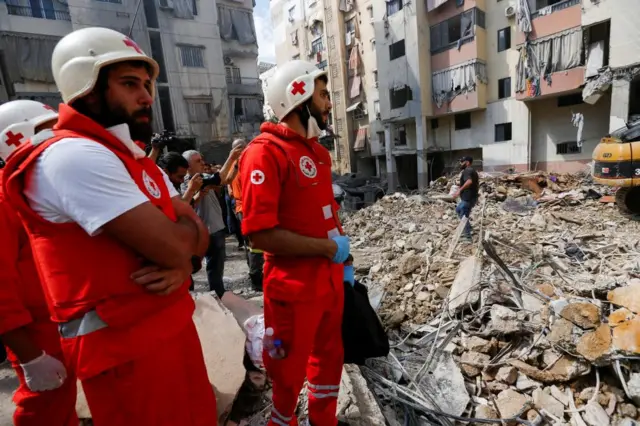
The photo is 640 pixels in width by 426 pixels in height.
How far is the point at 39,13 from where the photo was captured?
601 inches

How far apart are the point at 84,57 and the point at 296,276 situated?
122 cm

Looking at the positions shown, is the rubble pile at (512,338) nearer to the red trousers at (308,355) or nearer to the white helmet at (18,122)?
the red trousers at (308,355)

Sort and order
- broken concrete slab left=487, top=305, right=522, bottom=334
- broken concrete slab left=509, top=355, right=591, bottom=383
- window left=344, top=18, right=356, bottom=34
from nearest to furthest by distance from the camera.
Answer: broken concrete slab left=509, top=355, right=591, bottom=383, broken concrete slab left=487, top=305, right=522, bottom=334, window left=344, top=18, right=356, bottom=34

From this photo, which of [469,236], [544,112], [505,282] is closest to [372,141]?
[544,112]

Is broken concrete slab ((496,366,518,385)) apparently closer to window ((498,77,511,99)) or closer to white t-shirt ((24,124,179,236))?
white t-shirt ((24,124,179,236))

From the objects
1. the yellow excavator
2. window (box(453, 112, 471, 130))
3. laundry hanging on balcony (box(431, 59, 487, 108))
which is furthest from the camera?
window (box(453, 112, 471, 130))

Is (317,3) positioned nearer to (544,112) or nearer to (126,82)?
(544,112)

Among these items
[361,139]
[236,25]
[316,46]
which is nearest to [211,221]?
[236,25]

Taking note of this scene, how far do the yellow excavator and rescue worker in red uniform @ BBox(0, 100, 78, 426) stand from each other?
9519 millimetres

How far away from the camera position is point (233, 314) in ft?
9.62

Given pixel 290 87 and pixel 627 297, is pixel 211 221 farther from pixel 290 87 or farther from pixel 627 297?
pixel 627 297

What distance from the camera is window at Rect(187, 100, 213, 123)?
62.5ft

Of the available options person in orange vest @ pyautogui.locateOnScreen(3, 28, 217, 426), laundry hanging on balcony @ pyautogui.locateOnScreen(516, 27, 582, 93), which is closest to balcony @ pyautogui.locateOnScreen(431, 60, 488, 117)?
laundry hanging on balcony @ pyautogui.locateOnScreen(516, 27, 582, 93)

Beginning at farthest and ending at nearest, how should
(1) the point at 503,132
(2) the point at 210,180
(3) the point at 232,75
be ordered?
1. (3) the point at 232,75
2. (1) the point at 503,132
3. (2) the point at 210,180
